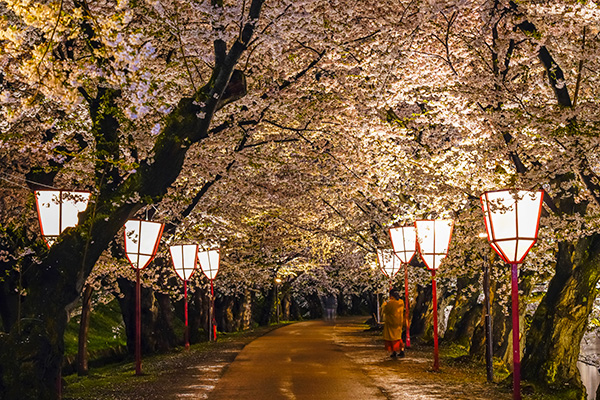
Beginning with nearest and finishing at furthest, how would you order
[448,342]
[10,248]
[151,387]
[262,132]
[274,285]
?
[151,387] < [10,248] < [262,132] < [448,342] < [274,285]

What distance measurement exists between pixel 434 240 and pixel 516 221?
6866 millimetres

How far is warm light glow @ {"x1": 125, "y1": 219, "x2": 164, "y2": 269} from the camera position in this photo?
1576 cm

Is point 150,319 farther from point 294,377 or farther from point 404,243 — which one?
point 294,377

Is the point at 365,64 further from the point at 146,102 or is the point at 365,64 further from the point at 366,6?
the point at 146,102

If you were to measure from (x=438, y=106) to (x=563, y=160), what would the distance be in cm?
613

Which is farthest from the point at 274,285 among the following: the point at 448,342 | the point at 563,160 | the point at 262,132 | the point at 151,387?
the point at 563,160

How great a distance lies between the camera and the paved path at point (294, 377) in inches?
471

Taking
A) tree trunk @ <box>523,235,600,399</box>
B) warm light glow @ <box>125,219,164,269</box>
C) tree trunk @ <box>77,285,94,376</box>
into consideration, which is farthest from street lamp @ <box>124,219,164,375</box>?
tree trunk @ <box>523,235,600,399</box>

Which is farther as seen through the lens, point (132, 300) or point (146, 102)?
point (132, 300)

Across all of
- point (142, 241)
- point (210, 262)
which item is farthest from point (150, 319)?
point (142, 241)

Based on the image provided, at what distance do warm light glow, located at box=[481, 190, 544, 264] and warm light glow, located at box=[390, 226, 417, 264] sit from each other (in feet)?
33.7

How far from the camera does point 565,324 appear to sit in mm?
12203

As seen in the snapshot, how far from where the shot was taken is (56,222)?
41.9 ft

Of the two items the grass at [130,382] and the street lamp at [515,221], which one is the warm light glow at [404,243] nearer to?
the grass at [130,382]
